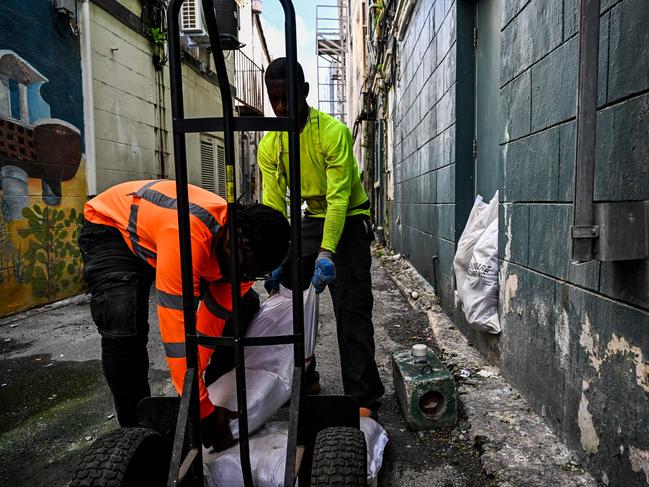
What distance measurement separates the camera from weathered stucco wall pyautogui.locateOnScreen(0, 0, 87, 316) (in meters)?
5.20

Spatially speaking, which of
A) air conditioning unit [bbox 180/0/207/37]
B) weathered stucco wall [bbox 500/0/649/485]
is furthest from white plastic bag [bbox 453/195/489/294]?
air conditioning unit [bbox 180/0/207/37]

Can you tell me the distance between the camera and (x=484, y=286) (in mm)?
3135

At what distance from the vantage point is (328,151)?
8.04ft

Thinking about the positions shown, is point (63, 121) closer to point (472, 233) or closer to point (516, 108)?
point (472, 233)

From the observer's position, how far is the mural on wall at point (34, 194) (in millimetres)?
5191

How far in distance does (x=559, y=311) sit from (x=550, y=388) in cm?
37

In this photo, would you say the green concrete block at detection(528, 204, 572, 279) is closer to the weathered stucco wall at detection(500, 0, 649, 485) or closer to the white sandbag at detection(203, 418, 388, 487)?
the weathered stucco wall at detection(500, 0, 649, 485)

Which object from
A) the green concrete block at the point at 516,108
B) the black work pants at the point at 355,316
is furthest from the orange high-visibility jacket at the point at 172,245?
the green concrete block at the point at 516,108

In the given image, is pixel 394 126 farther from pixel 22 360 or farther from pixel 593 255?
pixel 593 255

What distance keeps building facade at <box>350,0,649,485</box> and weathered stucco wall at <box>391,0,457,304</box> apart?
4cm

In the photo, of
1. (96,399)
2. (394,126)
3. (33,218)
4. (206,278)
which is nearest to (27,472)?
(96,399)

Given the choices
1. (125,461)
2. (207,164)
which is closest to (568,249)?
(125,461)

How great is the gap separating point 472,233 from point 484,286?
1.60 ft

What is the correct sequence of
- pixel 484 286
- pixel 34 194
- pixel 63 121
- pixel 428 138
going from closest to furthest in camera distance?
pixel 484 286 < pixel 428 138 < pixel 34 194 < pixel 63 121
